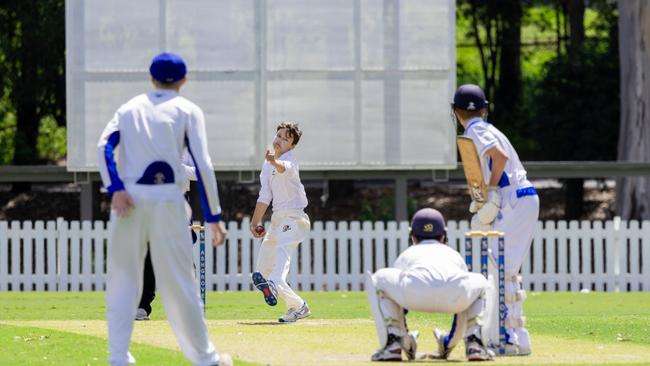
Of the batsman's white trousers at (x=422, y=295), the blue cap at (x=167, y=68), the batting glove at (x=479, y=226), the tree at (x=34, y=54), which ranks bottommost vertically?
the batsman's white trousers at (x=422, y=295)

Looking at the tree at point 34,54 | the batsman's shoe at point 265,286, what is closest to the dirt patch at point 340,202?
the tree at point 34,54

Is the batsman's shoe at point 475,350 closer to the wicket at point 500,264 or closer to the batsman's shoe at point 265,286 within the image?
the wicket at point 500,264

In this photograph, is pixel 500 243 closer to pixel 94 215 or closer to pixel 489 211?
pixel 489 211

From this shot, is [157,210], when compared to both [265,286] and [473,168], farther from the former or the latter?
[265,286]

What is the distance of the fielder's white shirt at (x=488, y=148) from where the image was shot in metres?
11.2

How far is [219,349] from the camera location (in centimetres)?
1213

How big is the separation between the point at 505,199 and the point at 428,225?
2.60ft

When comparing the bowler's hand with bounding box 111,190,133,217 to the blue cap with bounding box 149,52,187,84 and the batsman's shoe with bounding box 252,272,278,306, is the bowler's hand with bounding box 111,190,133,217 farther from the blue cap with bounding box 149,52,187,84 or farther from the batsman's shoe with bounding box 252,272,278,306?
the batsman's shoe with bounding box 252,272,278,306

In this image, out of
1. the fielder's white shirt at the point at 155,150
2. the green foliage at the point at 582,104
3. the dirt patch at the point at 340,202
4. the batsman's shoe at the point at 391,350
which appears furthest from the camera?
the green foliage at the point at 582,104

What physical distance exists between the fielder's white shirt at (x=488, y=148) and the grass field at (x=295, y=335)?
1278 mm

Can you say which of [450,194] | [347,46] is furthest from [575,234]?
[450,194]

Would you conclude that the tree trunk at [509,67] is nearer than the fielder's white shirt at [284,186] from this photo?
No

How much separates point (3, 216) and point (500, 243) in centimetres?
2851

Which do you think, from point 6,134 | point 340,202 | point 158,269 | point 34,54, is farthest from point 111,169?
point 6,134
